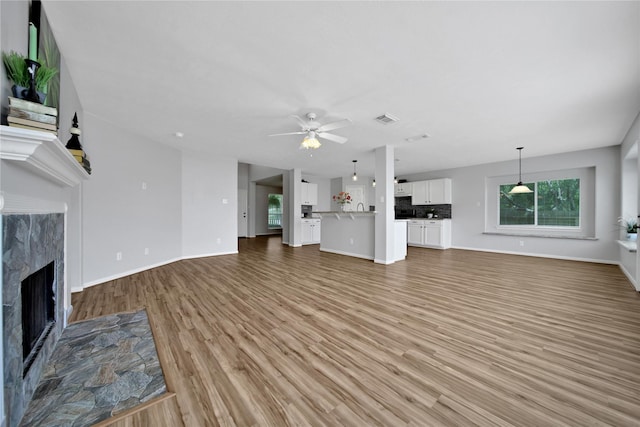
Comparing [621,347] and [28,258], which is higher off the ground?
[28,258]

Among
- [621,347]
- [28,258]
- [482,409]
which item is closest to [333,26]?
[28,258]

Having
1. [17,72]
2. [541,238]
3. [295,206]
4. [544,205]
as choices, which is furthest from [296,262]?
[544,205]

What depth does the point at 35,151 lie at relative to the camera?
3.94 feet

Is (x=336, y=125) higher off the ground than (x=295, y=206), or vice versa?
(x=336, y=125)

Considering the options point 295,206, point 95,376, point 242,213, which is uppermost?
point 295,206

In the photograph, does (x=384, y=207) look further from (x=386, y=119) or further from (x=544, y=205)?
(x=544, y=205)

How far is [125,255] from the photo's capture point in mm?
3996

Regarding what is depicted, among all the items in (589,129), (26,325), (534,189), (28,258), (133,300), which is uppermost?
(589,129)

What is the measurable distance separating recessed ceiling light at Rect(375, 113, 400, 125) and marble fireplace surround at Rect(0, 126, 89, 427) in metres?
3.32

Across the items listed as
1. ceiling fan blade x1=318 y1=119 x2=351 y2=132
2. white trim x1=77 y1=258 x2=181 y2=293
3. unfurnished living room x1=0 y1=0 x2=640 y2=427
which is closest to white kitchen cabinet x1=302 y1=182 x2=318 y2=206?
unfurnished living room x1=0 y1=0 x2=640 y2=427

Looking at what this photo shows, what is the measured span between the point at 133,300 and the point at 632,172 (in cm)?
872

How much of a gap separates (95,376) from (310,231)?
691 cm

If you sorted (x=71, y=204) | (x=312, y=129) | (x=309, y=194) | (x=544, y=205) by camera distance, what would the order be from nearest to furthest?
(x=71, y=204) → (x=312, y=129) → (x=544, y=205) → (x=309, y=194)

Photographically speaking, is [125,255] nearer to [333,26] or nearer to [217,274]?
[217,274]
